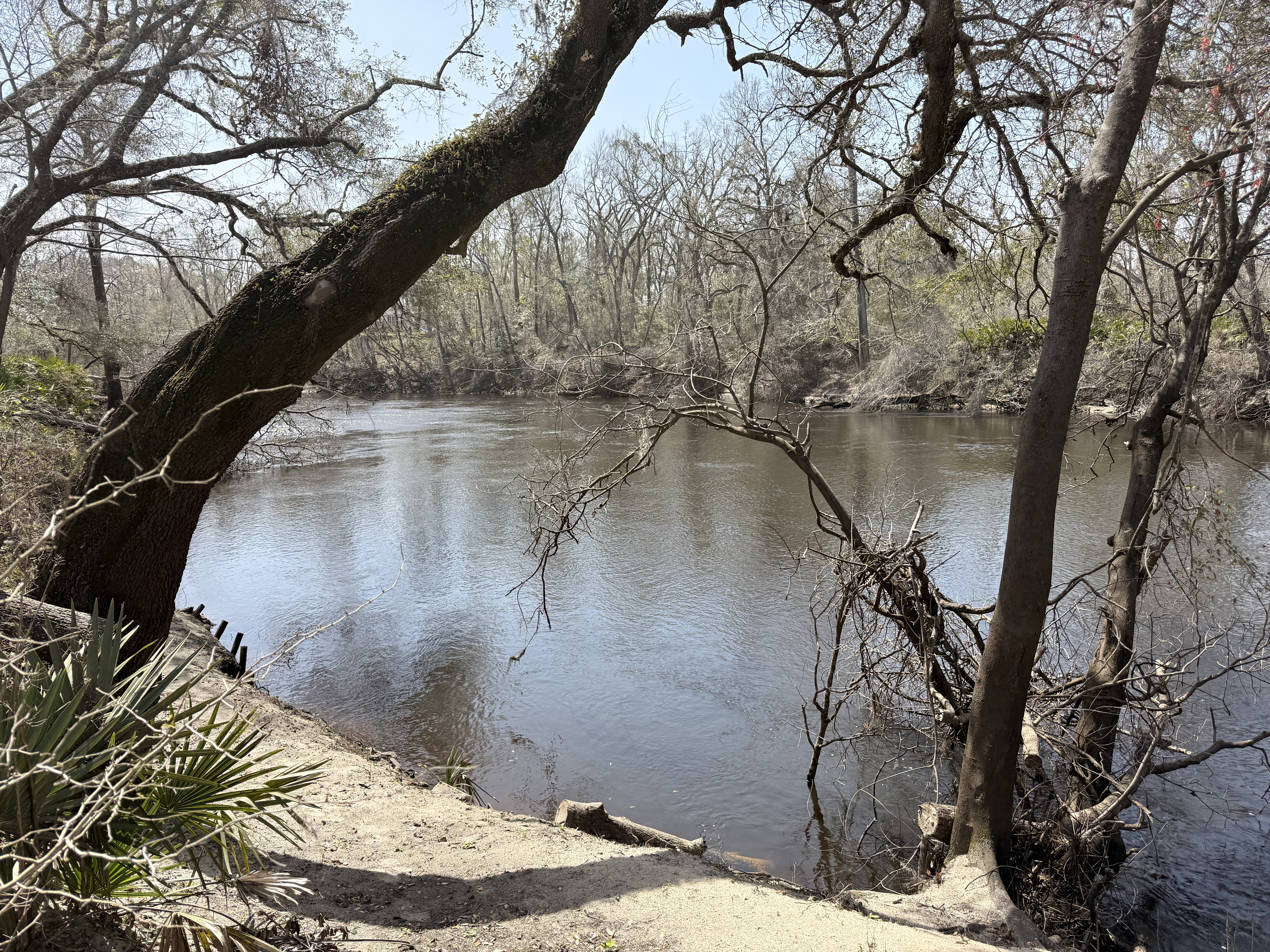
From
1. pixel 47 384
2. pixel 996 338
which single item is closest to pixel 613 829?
pixel 47 384

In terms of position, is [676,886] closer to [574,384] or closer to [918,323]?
[574,384]

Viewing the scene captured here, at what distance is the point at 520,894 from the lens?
3.82 meters

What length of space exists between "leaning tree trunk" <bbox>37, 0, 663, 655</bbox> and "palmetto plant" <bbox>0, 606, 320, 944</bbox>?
6.73 feet

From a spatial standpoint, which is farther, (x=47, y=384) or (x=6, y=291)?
(x=47, y=384)

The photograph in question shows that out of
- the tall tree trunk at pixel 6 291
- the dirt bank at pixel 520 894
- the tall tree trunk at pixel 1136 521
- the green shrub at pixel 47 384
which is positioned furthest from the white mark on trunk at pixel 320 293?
the green shrub at pixel 47 384

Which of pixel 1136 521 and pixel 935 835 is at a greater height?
pixel 1136 521

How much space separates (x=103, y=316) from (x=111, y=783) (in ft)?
52.0

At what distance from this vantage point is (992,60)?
5586mm

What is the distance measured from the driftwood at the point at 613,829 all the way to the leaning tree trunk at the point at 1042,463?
5.53 ft

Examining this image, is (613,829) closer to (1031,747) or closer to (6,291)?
(1031,747)

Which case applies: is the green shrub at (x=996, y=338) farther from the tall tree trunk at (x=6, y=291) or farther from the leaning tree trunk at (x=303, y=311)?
the tall tree trunk at (x=6, y=291)

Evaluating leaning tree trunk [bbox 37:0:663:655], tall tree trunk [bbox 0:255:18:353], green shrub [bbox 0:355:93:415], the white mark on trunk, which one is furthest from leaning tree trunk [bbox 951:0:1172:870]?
green shrub [bbox 0:355:93:415]

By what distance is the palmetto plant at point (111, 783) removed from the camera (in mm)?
2109

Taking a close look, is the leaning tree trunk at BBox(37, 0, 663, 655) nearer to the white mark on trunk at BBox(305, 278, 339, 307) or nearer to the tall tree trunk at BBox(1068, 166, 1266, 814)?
the white mark on trunk at BBox(305, 278, 339, 307)
